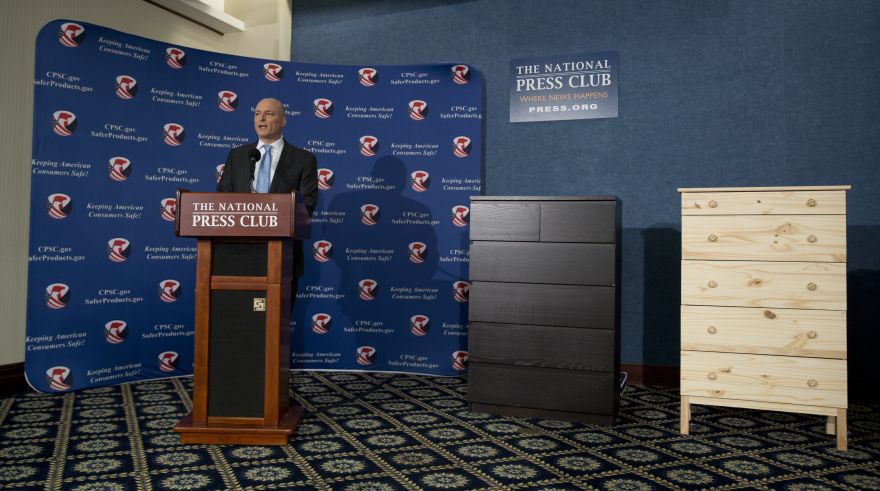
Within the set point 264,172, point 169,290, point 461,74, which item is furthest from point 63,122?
point 461,74

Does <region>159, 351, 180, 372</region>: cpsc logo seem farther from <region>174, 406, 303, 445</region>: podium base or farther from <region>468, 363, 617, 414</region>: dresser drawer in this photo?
<region>468, 363, 617, 414</region>: dresser drawer

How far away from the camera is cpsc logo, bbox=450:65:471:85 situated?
13.2ft

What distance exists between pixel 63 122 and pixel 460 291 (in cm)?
262

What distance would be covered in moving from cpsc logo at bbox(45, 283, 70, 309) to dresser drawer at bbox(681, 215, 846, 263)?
3.41 m

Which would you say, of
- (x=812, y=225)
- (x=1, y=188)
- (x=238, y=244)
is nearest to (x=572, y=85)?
(x=812, y=225)

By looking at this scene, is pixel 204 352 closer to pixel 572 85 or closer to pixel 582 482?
pixel 582 482

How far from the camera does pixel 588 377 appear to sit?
2842 mm

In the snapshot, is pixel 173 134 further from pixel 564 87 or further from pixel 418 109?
pixel 564 87

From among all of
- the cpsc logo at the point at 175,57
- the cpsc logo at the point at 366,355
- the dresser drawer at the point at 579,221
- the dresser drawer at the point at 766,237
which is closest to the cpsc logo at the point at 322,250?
the cpsc logo at the point at 366,355

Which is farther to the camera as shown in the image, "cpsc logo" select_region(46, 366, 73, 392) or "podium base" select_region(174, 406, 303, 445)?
"cpsc logo" select_region(46, 366, 73, 392)

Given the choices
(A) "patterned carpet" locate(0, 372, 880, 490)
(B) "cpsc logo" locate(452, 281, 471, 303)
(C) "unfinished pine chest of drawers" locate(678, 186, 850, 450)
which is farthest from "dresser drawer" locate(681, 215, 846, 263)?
(B) "cpsc logo" locate(452, 281, 471, 303)

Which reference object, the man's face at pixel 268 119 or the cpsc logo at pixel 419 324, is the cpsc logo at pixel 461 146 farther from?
the man's face at pixel 268 119

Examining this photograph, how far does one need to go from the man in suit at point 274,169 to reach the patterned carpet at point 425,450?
3.18 ft

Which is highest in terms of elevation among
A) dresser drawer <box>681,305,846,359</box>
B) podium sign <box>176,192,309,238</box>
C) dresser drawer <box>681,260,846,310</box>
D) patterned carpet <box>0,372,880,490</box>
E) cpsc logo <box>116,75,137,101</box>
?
cpsc logo <box>116,75,137,101</box>
